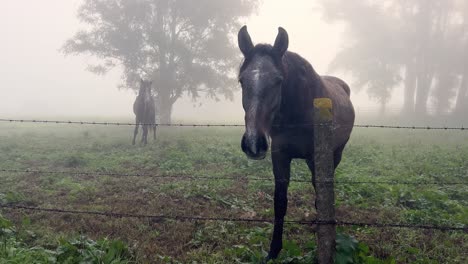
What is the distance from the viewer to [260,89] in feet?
11.6

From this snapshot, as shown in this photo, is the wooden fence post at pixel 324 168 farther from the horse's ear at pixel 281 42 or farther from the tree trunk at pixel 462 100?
the tree trunk at pixel 462 100

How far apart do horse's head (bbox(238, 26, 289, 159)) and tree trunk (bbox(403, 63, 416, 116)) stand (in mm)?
35213

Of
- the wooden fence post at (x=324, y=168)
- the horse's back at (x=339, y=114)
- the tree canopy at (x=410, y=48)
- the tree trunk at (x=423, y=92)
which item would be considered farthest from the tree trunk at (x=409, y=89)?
the wooden fence post at (x=324, y=168)

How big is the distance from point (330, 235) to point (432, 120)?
3057cm

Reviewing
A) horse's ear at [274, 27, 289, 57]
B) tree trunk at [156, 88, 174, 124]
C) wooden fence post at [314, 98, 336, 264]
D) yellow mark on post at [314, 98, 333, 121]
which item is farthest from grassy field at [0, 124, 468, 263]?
tree trunk at [156, 88, 174, 124]

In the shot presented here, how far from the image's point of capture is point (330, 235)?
3688 mm

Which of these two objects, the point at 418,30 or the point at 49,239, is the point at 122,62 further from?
the point at 418,30

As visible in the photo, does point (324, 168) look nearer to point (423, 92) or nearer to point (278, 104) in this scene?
point (278, 104)

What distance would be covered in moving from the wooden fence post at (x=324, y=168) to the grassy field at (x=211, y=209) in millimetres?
343

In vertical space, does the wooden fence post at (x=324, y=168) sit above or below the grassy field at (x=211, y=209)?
above

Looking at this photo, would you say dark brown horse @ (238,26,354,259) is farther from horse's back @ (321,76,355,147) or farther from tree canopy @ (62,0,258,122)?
tree canopy @ (62,0,258,122)

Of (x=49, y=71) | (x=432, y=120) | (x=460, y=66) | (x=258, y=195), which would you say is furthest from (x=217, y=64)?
(x=49, y=71)

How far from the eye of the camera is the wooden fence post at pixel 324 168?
3.57m

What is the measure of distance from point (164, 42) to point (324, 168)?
23.1 meters
